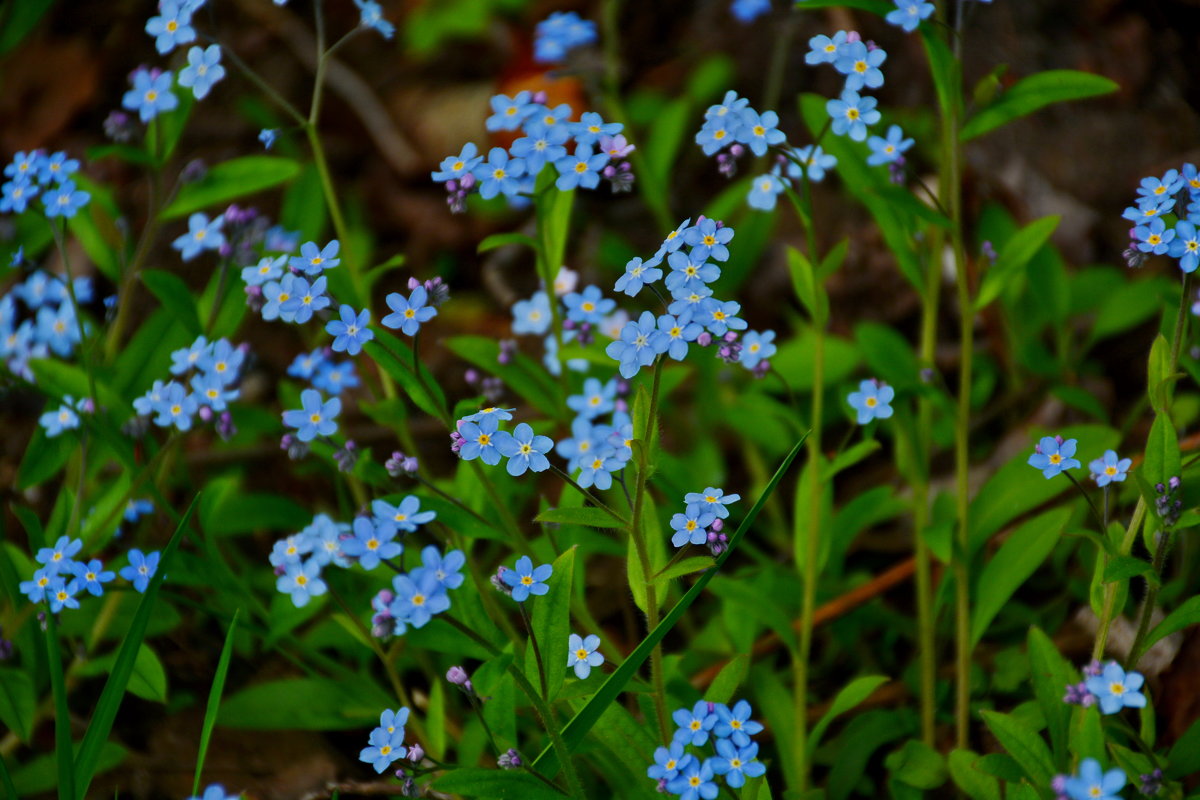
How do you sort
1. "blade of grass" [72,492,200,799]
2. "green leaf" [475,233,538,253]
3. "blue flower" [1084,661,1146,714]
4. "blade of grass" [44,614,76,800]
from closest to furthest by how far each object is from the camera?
"blue flower" [1084,661,1146,714] < "blade of grass" [44,614,76,800] < "blade of grass" [72,492,200,799] < "green leaf" [475,233,538,253]

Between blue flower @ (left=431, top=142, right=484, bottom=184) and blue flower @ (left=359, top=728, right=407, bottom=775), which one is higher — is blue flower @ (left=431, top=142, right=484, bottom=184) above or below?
above

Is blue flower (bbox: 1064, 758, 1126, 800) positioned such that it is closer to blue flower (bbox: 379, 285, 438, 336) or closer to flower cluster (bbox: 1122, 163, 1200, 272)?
flower cluster (bbox: 1122, 163, 1200, 272)

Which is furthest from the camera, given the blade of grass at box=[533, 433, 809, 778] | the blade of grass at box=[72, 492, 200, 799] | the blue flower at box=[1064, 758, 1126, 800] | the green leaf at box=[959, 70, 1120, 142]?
the green leaf at box=[959, 70, 1120, 142]

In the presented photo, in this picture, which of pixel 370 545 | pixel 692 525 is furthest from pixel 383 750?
pixel 692 525

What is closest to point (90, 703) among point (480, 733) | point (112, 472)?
point (112, 472)

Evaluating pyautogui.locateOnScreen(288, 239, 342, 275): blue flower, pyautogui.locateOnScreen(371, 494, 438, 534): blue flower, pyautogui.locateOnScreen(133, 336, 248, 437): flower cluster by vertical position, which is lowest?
pyautogui.locateOnScreen(371, 494, 438, 534): blue flower

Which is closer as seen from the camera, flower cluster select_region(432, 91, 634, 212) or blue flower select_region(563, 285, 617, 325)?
flower cluster select_region(432, 91, 634, 212)

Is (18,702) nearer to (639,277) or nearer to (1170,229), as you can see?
(639,277)

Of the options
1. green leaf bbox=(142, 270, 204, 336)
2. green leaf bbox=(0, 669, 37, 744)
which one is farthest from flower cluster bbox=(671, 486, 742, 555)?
green leaf bbox=(0, 669, 37, 744)
